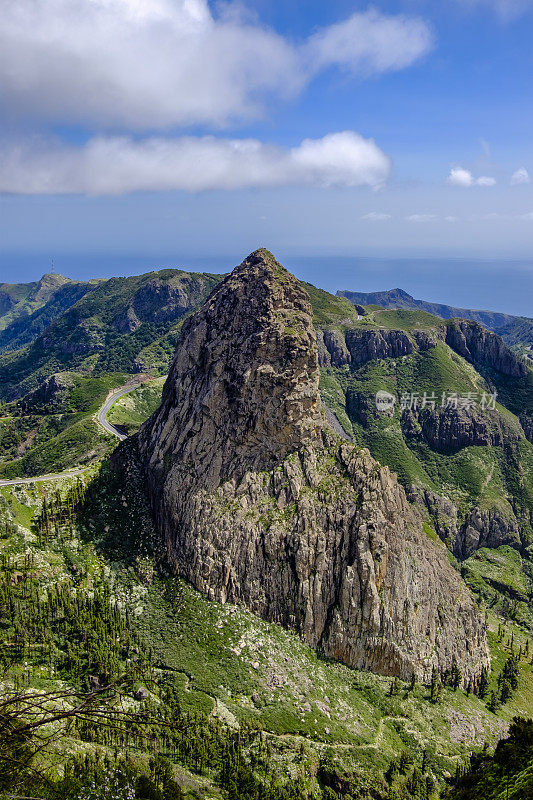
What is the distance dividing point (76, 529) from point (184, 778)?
132 ft

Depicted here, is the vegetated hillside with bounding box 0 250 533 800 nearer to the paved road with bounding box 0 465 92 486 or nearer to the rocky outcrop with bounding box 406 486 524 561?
the paved road with bounding box 0 465 92 486

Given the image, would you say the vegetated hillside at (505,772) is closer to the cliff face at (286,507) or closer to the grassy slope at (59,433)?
the cliff face at (286,507)

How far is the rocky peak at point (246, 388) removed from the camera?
80000mm

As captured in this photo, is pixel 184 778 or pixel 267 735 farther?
pixel 267 735

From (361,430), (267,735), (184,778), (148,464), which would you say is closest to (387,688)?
(267,735)

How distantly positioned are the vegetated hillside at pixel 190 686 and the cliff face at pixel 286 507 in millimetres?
4546

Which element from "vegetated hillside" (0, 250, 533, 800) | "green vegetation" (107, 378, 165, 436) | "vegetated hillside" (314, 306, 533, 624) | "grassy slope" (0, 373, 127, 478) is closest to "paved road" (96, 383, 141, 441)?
"green vegetation" (107, 378, 165, 436)

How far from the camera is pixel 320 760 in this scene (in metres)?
57.9

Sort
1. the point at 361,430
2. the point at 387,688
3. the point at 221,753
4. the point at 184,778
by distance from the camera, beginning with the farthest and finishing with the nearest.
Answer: the point at 361,430
the point at 387,688
the point at 221,753
the point at 184,778

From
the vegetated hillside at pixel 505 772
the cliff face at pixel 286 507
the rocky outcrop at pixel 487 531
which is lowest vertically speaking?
the rocky outcrop at pixel 487 531

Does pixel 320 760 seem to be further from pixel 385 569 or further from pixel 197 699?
pixel 385 569

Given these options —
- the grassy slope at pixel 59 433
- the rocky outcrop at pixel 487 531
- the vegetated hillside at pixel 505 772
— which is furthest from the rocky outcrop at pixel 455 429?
the vegetated hillside at pixel 505 772

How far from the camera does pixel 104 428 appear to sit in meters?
128

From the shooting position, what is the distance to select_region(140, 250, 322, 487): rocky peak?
80000 mm
